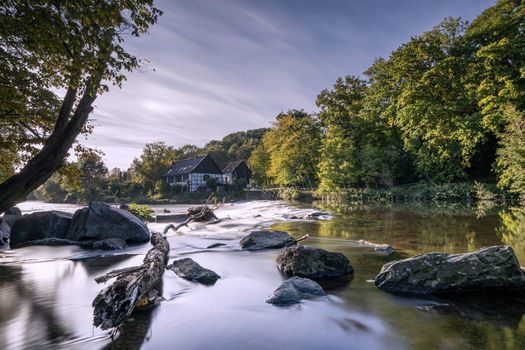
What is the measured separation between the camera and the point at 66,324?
4.22m

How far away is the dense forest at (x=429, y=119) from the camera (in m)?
22.2

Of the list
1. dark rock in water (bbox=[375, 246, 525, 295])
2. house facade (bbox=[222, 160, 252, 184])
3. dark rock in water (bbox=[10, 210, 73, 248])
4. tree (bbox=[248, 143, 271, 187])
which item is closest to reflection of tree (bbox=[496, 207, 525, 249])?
dark rock in water (bbox=[375, 246, 525, 295])

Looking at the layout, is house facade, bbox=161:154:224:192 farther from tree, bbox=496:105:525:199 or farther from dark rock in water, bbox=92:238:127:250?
dark rock in water, bbox=92:238:127:250

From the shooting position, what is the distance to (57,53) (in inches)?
205

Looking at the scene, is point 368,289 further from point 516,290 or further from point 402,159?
point 402,159

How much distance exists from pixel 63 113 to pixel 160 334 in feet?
16.6

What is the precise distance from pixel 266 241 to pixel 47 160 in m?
6.41

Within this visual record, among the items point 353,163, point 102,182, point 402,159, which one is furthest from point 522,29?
point 102,182

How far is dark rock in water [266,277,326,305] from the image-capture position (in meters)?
4.97

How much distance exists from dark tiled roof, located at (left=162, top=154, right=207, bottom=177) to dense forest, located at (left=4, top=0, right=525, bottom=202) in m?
19.2

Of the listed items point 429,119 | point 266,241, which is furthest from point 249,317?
point 429,119

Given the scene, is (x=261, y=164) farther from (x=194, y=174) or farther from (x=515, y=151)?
(x=515, y=151)

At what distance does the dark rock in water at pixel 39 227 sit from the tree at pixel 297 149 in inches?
1251

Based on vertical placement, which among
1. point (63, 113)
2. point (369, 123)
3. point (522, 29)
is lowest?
point (63, 113)
